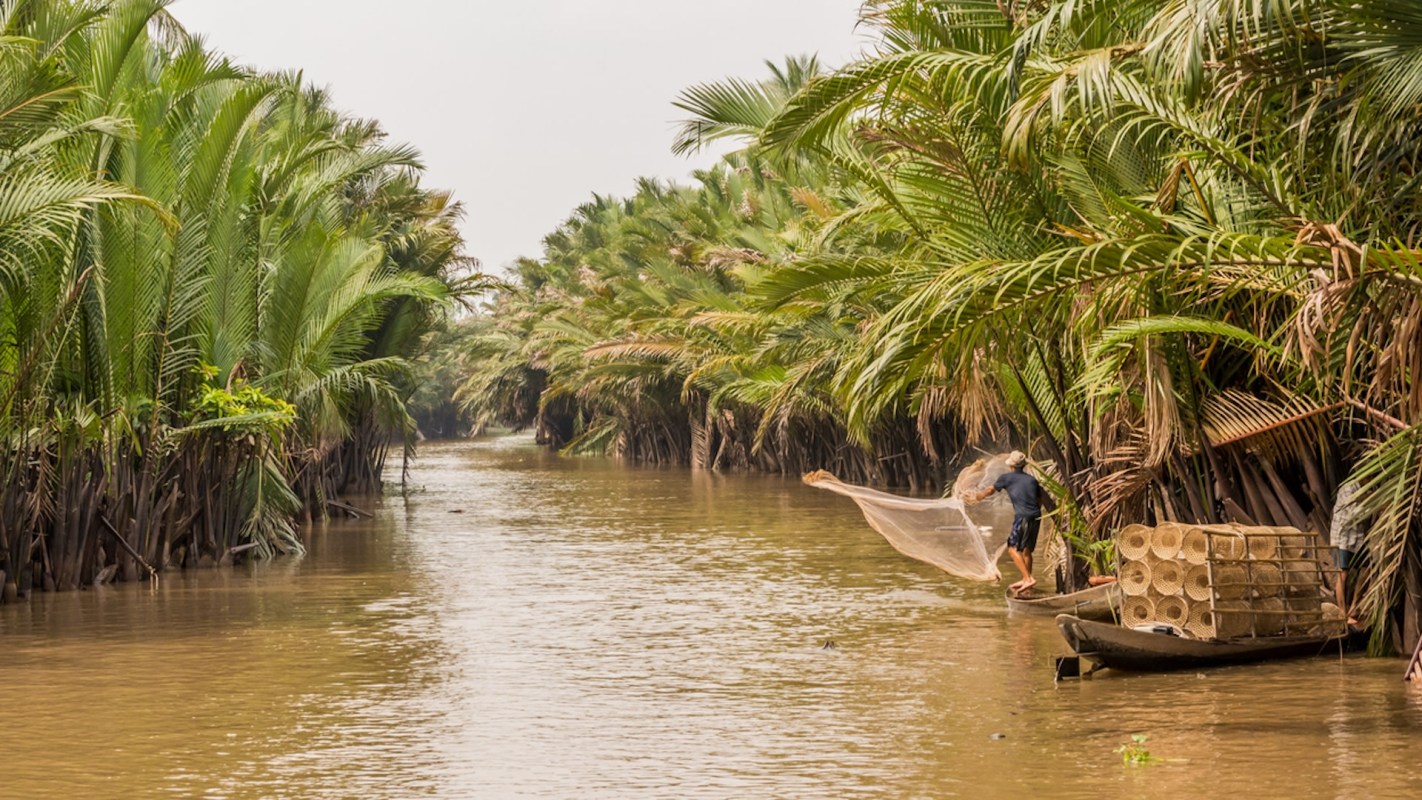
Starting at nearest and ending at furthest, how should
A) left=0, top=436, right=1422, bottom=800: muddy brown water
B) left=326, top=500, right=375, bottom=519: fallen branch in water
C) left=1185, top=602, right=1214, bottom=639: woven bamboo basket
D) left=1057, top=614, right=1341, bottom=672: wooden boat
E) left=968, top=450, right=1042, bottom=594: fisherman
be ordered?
left=0, top=436, right=1422, bottom=800: muddy brown water < left=1057, top=614, right=1341, bottom=672: wooden boat < left=1185, top=602, right=1214, bottom=639: woven bamboo basket < left=968, top=450, right=1042, bottom=594: fisherman < left=326, top=500, right=375, bottom=519: fallen branch in water

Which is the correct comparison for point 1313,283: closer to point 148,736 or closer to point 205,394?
point 148,736

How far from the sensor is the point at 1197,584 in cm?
1057

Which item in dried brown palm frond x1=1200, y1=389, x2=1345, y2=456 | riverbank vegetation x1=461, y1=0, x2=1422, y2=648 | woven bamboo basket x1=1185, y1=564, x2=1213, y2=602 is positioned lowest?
woven bamboo basket x1=1185, y1=564, x2=1213, y2=602

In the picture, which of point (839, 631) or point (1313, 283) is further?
point (839, 631)

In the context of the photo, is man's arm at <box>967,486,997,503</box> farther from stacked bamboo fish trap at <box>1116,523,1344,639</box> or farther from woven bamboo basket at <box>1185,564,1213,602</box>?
woven bamboo basket at <box>1185,564,1213,602</box>

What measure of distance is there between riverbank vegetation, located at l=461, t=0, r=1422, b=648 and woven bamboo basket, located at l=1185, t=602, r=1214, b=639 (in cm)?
105

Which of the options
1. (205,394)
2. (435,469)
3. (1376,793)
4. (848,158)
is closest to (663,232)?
(435,469)

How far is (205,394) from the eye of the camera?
17359mm

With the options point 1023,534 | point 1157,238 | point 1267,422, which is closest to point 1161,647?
point 1267,422

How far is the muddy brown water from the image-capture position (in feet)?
26.7

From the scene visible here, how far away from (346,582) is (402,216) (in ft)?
53.5

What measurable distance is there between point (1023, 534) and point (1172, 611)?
10.5 feet

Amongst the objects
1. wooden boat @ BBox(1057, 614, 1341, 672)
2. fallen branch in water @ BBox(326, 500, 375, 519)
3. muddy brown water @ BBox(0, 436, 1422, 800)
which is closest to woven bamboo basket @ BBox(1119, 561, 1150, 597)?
wooden boat @ BBox(1057, 614, 1341, 672)

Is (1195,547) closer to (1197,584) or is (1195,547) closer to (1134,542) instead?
(1197,584)
